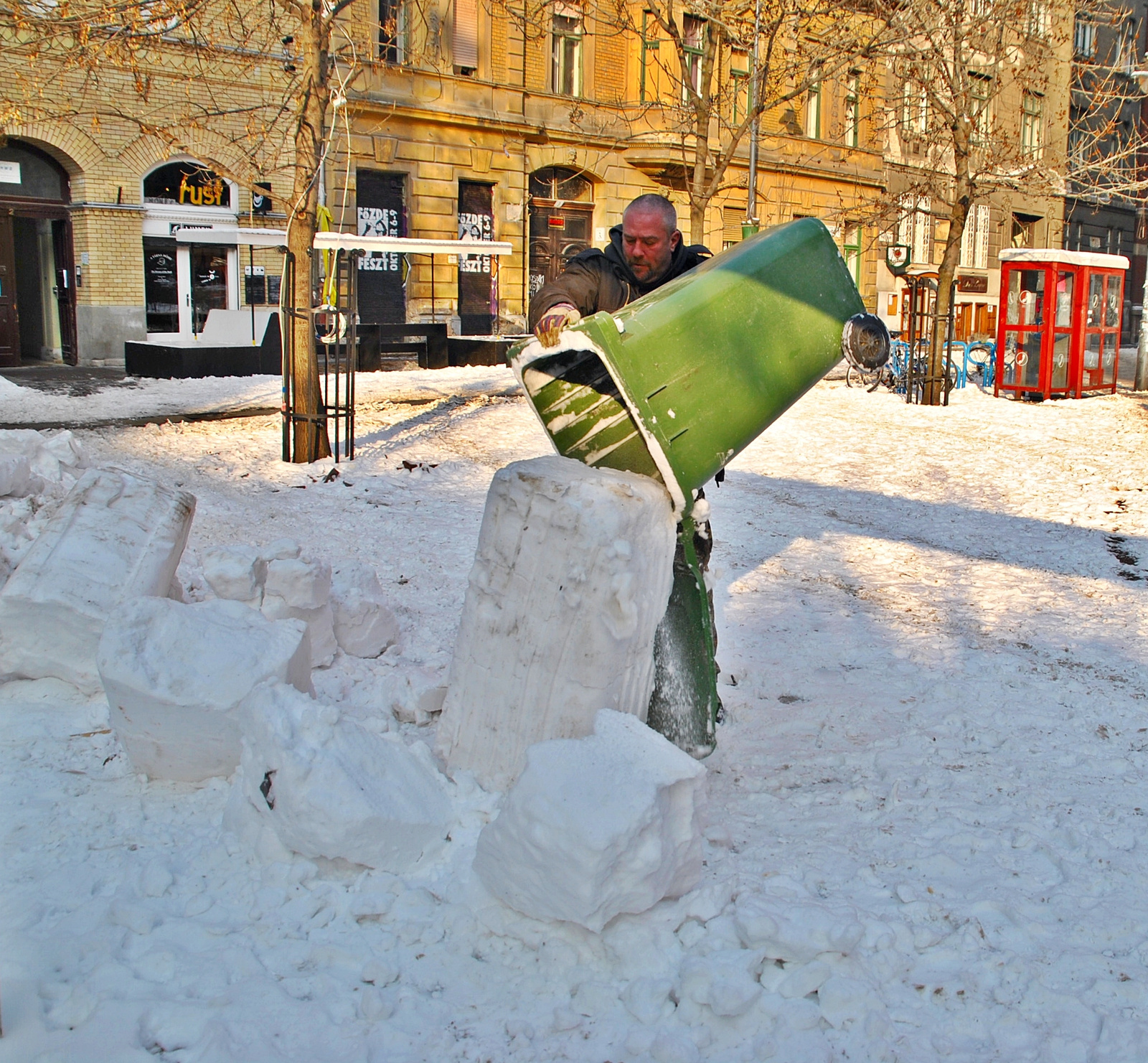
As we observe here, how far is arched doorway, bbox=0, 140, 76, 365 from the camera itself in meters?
16.2

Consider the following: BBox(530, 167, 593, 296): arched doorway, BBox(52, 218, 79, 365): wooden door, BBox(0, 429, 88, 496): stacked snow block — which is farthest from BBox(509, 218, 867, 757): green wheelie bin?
BBox(530, 167, 593, 296): arched doorway

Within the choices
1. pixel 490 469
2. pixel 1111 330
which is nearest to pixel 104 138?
pixel 490 469

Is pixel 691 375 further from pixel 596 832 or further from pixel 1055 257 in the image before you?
pixel 1055 257

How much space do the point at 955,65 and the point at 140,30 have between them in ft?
31.2

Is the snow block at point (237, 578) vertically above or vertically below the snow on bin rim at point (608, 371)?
below

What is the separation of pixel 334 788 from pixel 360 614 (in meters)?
1.48

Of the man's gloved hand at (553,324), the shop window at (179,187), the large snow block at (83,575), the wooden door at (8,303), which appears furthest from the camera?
the shop window at (179,187)

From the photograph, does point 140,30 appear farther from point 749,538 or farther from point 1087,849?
point 1087,849

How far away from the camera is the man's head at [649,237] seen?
3508mm

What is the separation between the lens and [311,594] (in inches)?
146

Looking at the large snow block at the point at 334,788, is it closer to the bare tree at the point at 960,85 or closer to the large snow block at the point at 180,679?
the large snow block at the point at 180,679

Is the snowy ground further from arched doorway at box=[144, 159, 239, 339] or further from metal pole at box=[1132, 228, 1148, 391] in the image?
arched doorway at box=[144, 159, 239, 339]

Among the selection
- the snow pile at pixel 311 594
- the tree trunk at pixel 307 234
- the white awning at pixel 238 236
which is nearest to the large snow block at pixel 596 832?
the snow pile at pixel 311 594

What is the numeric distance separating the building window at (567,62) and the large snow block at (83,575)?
20.1m
